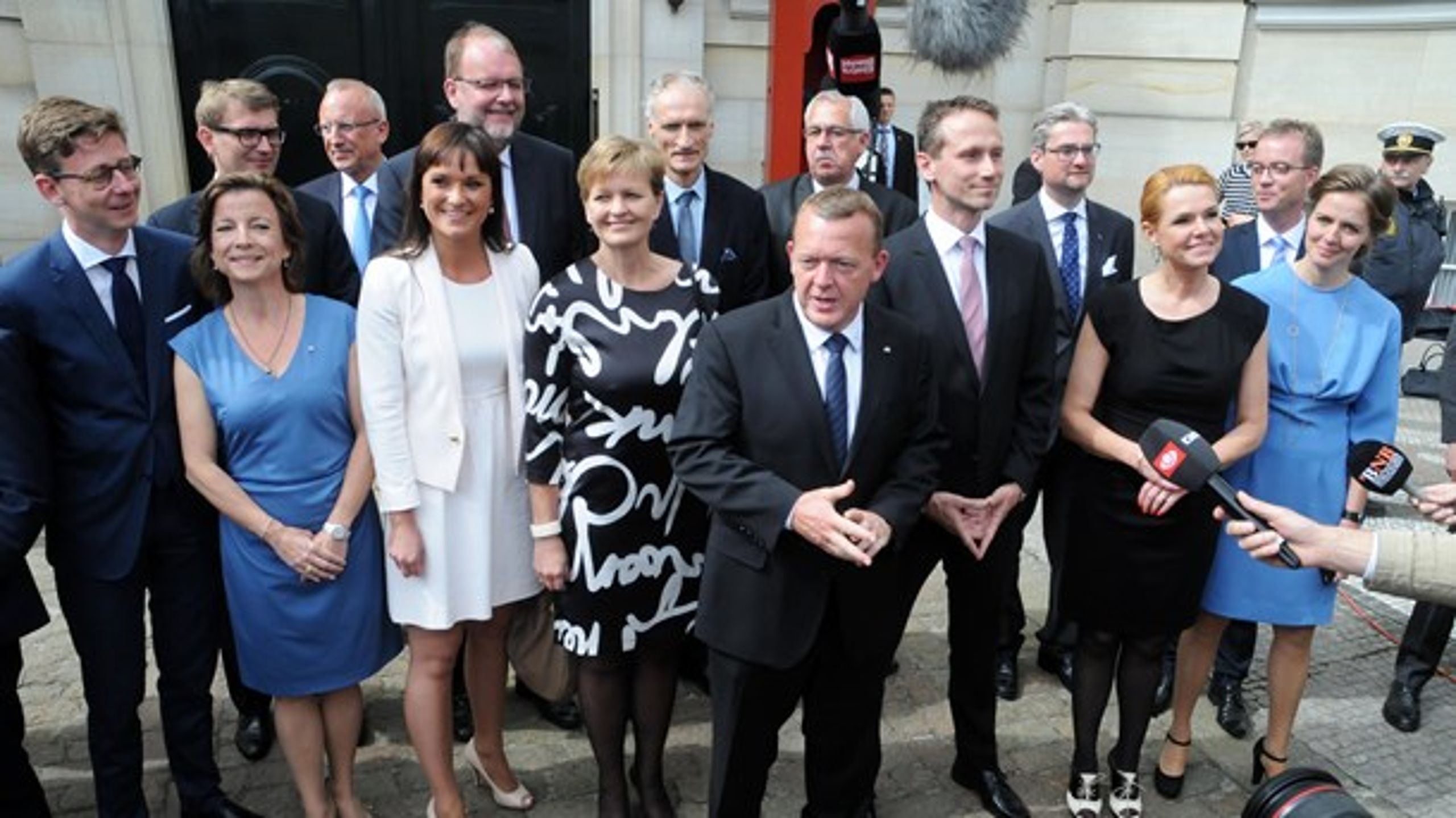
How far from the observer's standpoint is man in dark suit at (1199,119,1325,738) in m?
4.05

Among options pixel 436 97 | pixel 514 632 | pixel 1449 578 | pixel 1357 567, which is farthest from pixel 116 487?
pixel 436 97

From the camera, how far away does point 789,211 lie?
4219 millimetres

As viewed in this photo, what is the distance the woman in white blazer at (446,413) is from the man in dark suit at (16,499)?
83 centimetres

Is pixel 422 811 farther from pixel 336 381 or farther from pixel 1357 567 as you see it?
pixel 1357 567

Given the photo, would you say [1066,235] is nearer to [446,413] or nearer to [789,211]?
[789,211]

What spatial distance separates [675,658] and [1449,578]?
6.75 feet

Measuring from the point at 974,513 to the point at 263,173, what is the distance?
2.62 metres

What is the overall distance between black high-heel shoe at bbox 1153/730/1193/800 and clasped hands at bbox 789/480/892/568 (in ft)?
5.80

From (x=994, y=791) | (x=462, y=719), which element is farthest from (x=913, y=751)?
(x=462, y=719)

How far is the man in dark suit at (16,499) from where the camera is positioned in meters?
2.58

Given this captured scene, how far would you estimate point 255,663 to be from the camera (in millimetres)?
2928

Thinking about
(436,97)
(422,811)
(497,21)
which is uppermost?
(497,21)

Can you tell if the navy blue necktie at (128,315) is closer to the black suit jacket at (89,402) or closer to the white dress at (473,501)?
the black suit jacket at (89,402)

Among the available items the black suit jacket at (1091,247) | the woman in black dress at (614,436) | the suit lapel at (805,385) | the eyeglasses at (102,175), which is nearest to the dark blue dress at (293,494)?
the eyeglasses at (102,175)
